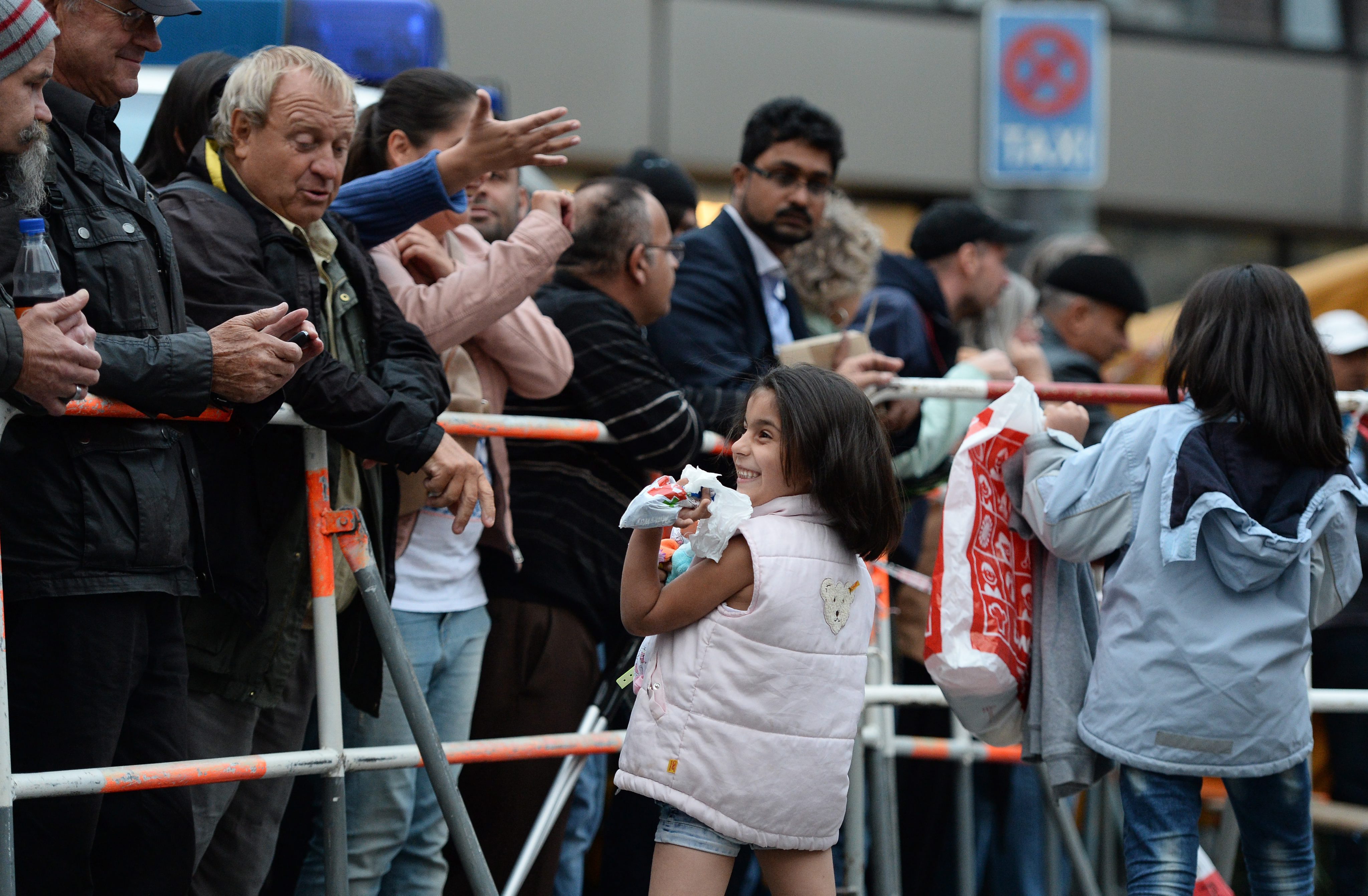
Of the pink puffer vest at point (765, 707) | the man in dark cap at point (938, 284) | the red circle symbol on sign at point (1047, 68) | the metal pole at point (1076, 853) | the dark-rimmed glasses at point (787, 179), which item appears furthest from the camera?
the red circle symbol on sign at point (1047, 68)

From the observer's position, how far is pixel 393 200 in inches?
137

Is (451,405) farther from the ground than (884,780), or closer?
farther from the ground

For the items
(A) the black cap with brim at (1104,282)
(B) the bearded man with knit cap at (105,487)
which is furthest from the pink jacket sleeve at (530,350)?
(A) the black cap with brim at (1104,282)

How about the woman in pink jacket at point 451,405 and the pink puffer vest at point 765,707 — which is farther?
the woman in pink jacket at point 451,405

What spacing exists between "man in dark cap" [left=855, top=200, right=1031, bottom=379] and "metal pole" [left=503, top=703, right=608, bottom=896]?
192cm

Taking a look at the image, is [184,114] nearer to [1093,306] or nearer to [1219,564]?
[1219,564]

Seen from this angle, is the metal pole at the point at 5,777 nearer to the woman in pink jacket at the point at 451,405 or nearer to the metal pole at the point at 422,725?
the metal pole at the point at 422,725

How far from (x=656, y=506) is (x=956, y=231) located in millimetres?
3301

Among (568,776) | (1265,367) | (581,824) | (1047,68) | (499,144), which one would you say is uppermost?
(1047,68)

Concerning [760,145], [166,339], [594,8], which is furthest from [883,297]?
[594,8]

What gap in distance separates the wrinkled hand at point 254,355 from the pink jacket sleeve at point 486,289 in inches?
28.2

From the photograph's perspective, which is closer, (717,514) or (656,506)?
(656,506)

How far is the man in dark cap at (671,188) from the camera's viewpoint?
17.6 feet

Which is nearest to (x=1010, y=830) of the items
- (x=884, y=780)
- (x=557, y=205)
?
(x=884, y=780)
